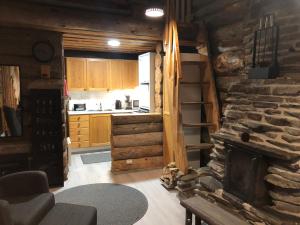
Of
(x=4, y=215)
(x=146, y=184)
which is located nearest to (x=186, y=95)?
(x=146, y=184)

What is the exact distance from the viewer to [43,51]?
12.2ft

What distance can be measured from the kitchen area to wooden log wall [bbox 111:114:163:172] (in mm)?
653

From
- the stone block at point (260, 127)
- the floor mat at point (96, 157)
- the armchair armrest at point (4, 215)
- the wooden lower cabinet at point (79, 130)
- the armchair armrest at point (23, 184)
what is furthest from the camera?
the wooden lower cabinet at point (79, 130)

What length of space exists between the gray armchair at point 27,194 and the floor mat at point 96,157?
2.55m

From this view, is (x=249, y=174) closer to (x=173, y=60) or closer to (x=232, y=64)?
(x=232, y=64)

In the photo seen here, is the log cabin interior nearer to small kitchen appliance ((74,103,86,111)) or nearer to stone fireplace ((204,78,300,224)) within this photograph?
stone fireplace ((204,78,300,224))

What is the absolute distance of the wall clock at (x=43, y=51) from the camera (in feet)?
12.0

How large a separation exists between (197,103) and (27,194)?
2611 millimetres

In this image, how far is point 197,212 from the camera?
2352 millimetres

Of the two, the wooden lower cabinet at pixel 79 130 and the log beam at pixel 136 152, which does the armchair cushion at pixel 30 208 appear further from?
the wooden lower cabinet at pixel 79 130

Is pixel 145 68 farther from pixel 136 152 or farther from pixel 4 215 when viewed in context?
pixel 4 215

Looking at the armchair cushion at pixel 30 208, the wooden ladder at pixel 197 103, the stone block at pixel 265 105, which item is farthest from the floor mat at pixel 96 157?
the stone block at pixel 265 105

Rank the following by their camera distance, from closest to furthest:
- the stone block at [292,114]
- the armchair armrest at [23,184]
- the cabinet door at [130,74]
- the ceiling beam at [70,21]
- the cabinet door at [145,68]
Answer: the stone block at [292,114]
the armchair armrest at [23,184]
the ceiling beam at [70,21]
the cabinet door at [145,68]
the cabinet door at [130,74]

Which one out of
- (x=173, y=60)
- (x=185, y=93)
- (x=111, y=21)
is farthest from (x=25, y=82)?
(x=185, y=93)
